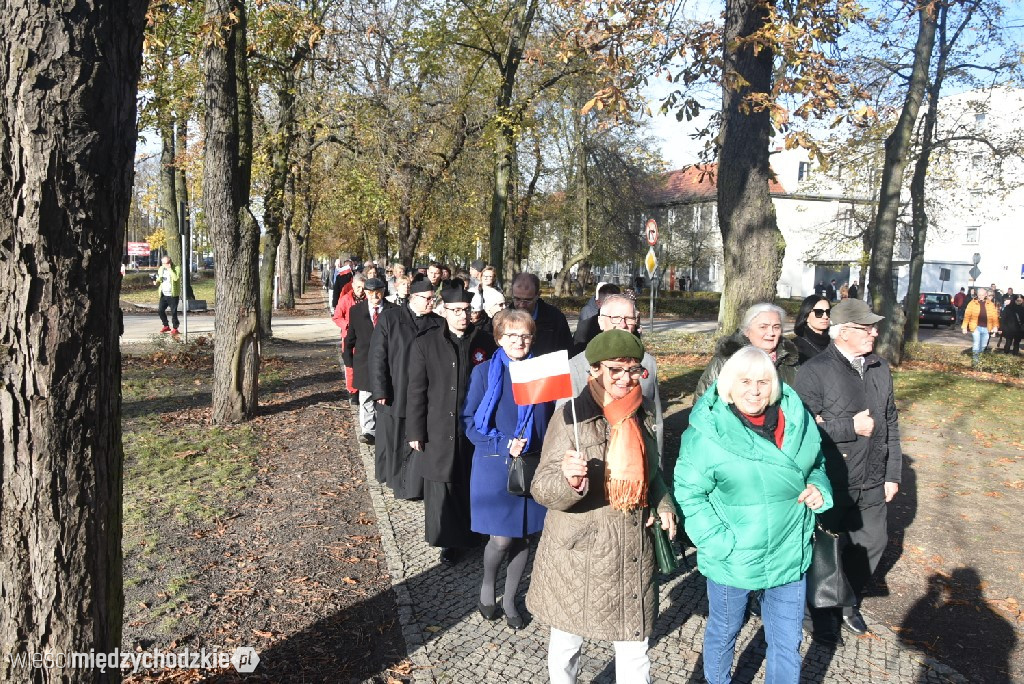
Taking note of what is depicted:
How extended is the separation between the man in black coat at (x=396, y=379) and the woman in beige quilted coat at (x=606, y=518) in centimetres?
293

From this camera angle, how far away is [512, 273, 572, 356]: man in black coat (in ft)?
23.1

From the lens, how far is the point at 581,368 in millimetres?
5609

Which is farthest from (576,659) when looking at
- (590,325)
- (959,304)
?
(959,304)

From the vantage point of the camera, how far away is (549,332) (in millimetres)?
7148

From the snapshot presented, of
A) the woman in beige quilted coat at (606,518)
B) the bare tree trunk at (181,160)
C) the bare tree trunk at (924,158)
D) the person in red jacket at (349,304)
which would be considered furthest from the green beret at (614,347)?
the bare tree trunk at (181,160)

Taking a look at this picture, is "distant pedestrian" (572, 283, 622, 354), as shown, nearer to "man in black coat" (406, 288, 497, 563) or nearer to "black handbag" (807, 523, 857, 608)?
"man in black coat" (406, 288, 497, 563)

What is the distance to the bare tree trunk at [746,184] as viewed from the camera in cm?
977

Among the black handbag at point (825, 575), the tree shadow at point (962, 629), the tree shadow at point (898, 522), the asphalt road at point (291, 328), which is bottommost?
the tree shadow at point (962, 629)

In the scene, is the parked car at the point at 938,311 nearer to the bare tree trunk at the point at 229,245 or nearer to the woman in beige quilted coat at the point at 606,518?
the bare tree trunk at the point at 229,245

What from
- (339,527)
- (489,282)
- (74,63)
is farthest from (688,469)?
(489,282)

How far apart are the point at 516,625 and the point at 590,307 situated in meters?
3.88

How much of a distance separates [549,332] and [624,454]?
12.2 ft

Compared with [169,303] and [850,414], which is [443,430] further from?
[169,303]

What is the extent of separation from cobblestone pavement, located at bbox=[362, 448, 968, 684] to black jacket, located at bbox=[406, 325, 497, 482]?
0.80m
